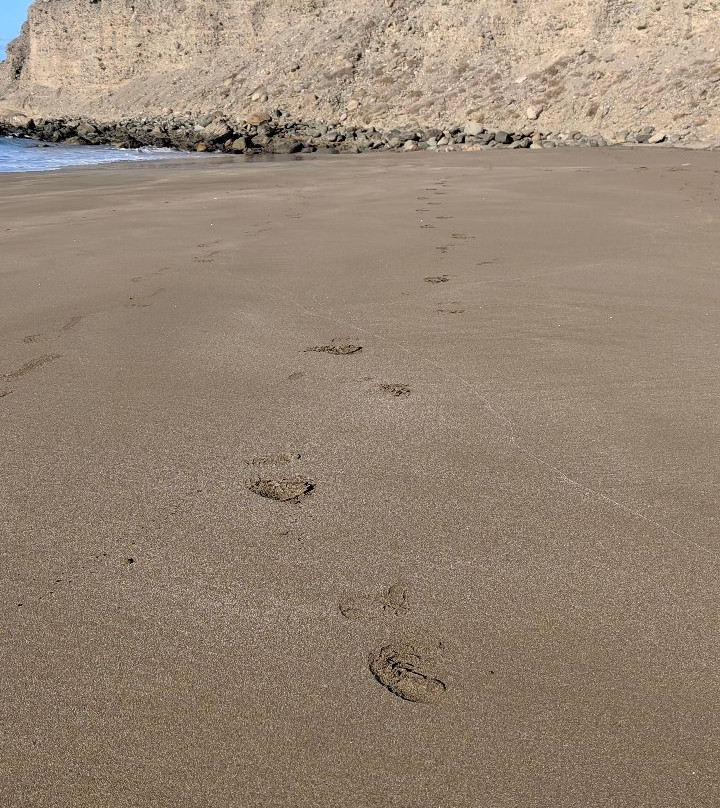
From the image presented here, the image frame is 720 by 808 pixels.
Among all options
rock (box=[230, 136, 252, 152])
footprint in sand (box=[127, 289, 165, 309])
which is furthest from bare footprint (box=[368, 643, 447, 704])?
rock (box=[230, 136, 252, 152])

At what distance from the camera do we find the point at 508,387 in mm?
3010

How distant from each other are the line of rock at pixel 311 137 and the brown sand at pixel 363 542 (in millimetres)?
13999

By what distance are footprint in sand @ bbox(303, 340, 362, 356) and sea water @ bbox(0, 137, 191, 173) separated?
1267 cm

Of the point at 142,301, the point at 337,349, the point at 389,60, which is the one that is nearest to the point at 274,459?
the point at 337,349

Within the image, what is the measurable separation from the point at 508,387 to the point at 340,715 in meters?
1.72

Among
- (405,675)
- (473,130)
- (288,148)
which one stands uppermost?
(473,130)

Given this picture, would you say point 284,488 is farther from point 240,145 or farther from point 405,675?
point 240,145

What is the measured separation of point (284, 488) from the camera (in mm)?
2314

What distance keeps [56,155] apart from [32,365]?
17489 millimetres

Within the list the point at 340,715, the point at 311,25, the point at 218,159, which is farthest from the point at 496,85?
the point at 340,715

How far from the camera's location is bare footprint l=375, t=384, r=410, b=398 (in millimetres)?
2969

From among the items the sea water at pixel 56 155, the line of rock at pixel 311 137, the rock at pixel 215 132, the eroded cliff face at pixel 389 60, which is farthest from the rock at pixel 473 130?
the rock at pixel 215 132

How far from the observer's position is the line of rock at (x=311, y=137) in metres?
17.8

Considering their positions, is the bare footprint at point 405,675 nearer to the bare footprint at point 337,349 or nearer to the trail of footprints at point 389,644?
the trail of footprints at point 389,644
